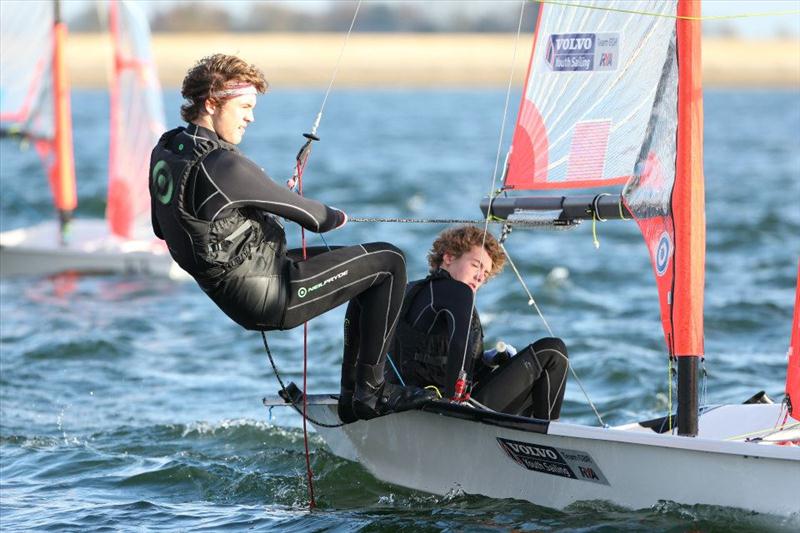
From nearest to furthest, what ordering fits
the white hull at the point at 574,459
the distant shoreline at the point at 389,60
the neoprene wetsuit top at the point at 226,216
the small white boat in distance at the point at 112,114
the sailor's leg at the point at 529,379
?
the neoprene wetsuit top at the point at 226,216, the white hull at the point at 574,459, the sailor's leg at the point at 529,379, the small white boat in distance at the point at 112,114, the distant shoreline at the point at 389,60

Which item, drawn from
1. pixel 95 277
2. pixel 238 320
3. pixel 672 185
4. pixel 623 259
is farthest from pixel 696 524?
pixel 623 259

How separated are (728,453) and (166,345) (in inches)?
207

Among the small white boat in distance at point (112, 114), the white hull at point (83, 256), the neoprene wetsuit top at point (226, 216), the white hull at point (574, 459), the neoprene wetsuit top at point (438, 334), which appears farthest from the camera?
the small white boat in distance at point (112, 114)

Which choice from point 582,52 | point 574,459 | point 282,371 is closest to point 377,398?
point 574,459

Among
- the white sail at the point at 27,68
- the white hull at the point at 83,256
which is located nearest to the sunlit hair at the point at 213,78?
the white hull at the point at 83,256

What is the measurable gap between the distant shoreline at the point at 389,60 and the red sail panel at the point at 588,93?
56.0 meters

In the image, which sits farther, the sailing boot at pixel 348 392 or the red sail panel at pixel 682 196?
the sailing boot at pixel 348 392

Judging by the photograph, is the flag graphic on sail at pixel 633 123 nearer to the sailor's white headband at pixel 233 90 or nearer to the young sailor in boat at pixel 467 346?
the young sailor in boat at pixel 467 346

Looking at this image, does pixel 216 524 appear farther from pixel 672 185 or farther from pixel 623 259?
pixel 623 259

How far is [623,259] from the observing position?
41.7 feet

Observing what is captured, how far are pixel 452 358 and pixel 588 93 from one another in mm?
1201

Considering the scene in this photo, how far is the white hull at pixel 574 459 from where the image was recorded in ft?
13.9

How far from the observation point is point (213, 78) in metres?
4.20

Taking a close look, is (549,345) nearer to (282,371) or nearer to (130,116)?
(282,371)
